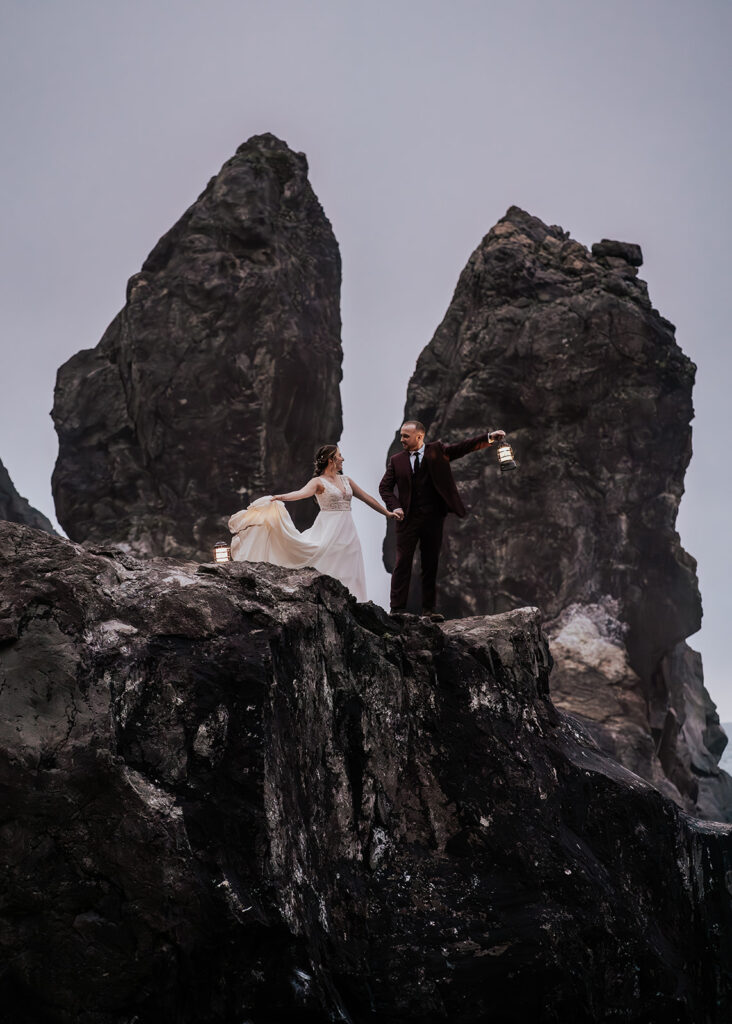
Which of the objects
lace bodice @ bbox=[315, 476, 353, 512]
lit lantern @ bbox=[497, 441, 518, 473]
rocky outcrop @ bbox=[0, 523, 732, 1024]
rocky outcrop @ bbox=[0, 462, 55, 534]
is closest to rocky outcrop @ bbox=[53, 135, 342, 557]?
rocky outcrop @ bbox=[0, 462, 55, 534]

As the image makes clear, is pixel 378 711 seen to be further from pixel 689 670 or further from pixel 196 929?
pixel 689 670

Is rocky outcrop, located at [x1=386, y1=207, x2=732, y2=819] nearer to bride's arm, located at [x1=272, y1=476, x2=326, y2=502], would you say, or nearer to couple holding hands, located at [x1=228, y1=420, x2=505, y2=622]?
couple holding hands, located at [x1=228, y1=420, x2=505, y2=622]

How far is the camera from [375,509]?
14.1 meters

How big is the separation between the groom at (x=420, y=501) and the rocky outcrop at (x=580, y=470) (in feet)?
75.0

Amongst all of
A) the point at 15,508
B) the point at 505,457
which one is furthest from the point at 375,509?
the point at 15,508

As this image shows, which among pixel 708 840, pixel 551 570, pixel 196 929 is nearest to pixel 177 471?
pixel 551 570

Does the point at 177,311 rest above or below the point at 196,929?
above

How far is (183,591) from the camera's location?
28.2 ft

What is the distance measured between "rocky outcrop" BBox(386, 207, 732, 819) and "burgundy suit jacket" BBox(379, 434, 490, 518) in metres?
22.9

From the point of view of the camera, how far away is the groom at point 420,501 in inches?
517

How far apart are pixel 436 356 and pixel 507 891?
3525cm

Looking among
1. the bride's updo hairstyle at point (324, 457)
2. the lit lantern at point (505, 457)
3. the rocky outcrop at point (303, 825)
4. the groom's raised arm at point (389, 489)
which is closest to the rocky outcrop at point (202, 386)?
the bride's updo hairstyle at point (324, 457)

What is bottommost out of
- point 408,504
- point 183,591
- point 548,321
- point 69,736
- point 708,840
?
point 708,840

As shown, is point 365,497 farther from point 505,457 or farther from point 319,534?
point 505,457
